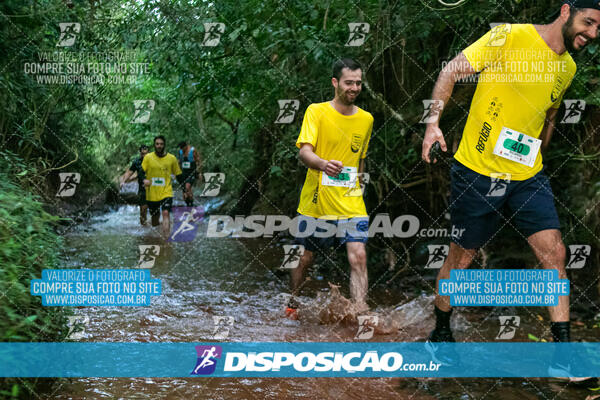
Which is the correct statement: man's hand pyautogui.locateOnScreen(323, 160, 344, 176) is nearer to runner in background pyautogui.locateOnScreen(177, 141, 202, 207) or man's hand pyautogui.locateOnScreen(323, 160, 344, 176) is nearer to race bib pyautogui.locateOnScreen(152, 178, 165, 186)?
race bib pyautogui.locateOnScreen(152, 178, 165, 186)

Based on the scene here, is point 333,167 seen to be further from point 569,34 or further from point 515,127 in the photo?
point 569,34

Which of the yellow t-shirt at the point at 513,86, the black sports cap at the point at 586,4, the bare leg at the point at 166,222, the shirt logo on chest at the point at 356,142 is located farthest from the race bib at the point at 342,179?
the bare leg at the point at 166,222

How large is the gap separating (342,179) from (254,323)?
4.40ft

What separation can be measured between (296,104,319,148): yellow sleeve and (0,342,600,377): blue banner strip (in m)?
1.44

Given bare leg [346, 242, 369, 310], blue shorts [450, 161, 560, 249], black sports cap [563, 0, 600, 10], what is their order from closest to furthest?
black sports cap [563, 0, 600, 10]
blue shorts [450, 161, 560, 249]
bare leg [346, 242, 369, 310]

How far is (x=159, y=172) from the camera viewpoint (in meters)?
7.86

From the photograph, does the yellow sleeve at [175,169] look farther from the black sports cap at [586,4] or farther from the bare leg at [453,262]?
the black sports cap at [586,4]

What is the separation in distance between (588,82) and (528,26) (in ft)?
5.01

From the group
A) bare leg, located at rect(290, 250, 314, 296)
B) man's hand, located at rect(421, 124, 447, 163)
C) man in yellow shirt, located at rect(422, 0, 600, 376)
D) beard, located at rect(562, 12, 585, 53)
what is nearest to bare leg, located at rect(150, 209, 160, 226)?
bare leg, located at rect(290, 250, 314, 296)

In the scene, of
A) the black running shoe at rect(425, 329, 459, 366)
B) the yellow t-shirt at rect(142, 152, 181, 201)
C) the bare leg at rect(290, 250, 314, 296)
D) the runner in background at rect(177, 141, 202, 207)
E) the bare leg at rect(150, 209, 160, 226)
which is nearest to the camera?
the black running shoe at rect(425, 329, 459, 366)

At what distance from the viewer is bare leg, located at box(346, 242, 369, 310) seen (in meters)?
4.26

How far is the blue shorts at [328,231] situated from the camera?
4.34m

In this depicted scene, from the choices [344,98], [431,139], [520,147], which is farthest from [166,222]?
[520,147]

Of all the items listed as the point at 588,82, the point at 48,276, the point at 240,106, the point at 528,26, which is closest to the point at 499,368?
the point at 528,26
